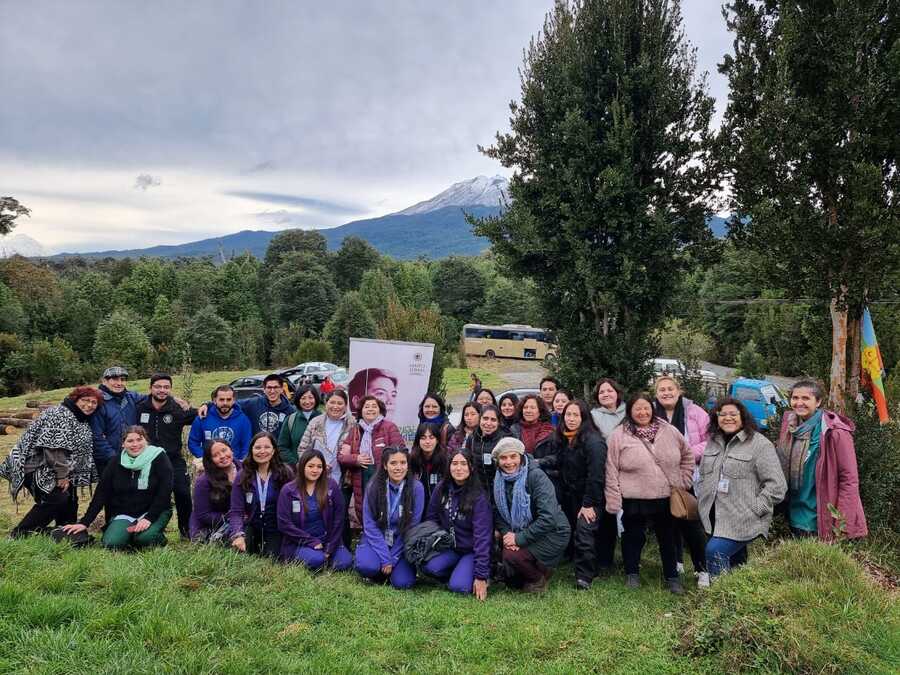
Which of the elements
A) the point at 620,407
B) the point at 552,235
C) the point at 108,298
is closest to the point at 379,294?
the point at 108,298

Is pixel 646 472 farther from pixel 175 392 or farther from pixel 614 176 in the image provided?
pixel 175 392

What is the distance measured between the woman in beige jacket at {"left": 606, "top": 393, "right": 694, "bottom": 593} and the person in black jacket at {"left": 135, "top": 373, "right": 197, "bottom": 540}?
14.8 ft

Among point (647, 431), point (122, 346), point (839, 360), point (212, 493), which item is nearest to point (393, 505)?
point (212, 493)

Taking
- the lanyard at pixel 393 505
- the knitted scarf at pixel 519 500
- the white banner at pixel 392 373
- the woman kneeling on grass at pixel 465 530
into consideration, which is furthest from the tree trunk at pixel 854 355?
the lanyard at pixel 393 505

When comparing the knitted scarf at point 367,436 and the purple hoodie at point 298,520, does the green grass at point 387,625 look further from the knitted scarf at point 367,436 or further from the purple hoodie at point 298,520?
the knitted scarf at point 367,436

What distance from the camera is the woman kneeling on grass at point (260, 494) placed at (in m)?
5.00

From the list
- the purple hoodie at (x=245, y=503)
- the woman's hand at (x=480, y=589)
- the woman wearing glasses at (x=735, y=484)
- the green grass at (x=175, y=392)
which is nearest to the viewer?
the woman wearing glasses at (x=735, y=484)

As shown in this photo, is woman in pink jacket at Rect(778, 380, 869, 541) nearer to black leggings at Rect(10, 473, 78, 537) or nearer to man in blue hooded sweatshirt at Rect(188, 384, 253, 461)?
man in blue hooded sweatshirt at Rect(188, 384, 253, 461)

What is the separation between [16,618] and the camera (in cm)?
311

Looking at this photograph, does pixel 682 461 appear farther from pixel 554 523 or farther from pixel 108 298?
pixel 108 298

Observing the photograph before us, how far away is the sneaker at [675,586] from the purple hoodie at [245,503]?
3.74 meters

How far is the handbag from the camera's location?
470 centimetres

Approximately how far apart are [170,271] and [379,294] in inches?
1221

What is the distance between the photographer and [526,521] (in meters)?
4.77
